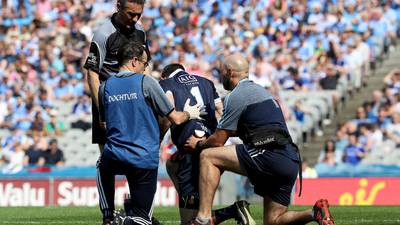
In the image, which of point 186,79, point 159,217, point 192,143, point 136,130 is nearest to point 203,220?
point 192,143

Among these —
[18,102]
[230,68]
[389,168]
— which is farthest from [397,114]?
[230,68]

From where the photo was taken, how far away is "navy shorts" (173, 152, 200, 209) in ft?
39.0

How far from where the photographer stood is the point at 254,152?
11.1m

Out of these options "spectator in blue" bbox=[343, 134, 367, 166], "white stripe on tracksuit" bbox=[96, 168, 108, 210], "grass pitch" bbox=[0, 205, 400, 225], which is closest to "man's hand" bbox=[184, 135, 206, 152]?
"white stripe on tracksuit" bbox=[96, 168, 108, 210]

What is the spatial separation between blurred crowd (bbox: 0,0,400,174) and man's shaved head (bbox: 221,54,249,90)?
44.7ft

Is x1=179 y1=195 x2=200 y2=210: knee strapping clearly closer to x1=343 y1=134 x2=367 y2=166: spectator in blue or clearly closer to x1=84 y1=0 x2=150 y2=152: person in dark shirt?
x1=84 y1=0 x2=150 y2=152: person in dark shirt

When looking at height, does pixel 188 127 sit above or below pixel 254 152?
above

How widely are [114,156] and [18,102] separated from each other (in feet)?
64.8

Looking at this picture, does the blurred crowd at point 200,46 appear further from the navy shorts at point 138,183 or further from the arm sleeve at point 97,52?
the navy shorts at point 138,183

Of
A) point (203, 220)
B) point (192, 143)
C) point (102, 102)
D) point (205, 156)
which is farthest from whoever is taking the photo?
point (192, 143)

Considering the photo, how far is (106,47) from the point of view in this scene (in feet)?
38.3

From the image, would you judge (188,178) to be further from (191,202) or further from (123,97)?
(123,97)

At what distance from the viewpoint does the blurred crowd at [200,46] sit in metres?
27.2

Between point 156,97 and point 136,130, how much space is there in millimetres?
361
